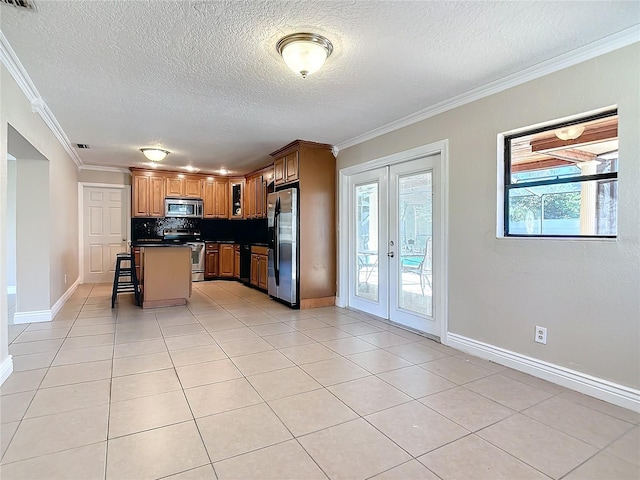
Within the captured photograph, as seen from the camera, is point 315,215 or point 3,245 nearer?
point 3,245

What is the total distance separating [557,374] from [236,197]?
6830 mm

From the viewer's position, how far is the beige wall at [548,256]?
2268 mm

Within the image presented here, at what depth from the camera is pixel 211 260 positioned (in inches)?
311

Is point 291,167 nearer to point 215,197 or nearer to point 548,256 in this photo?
point 215,197

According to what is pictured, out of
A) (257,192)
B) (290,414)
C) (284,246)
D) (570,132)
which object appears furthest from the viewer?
(257,192)

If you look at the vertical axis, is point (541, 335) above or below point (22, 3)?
below

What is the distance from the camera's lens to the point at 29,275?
424 cm

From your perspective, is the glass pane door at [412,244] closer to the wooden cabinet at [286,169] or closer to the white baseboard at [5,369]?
the wooden cabinet at [286,169]

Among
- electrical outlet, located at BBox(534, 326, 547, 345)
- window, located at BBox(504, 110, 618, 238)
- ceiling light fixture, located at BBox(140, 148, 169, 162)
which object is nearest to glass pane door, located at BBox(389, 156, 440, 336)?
window, located at BBox(504, 110, 618, 238)

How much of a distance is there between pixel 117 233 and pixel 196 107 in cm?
485

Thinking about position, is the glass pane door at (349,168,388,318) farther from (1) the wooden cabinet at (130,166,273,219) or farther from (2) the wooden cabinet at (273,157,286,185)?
(1) the wooden cabinet at (130,166,273,219)

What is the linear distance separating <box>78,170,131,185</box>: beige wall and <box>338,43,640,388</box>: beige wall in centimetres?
625

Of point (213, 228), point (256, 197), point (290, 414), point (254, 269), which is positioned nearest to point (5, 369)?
point (290, 414)

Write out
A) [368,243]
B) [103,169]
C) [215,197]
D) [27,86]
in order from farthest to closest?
[215,197] → [103,169] → [368,243] → [27,86]
